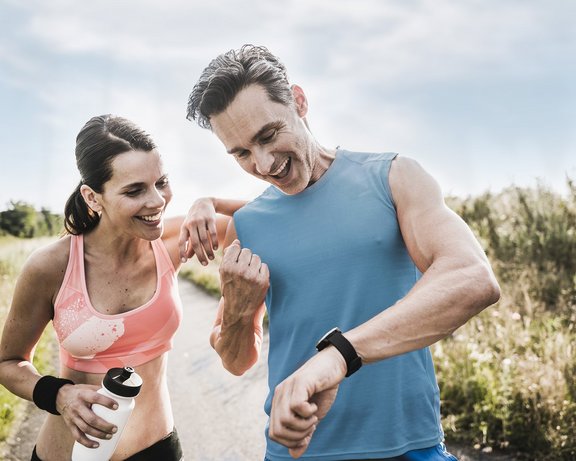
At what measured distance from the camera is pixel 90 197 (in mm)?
2707

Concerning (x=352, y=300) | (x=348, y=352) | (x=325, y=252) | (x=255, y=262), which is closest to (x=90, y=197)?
(x=255, y=262)

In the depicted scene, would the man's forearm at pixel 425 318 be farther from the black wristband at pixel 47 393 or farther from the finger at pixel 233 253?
the black wristband at pixel 47 393

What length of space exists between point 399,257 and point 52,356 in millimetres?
8197

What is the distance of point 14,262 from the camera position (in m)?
17.0

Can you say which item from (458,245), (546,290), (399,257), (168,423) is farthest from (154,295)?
(546,290)

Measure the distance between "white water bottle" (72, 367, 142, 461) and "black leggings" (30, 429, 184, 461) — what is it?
0.54 meters

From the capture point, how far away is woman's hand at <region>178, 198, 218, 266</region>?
238 centimetres

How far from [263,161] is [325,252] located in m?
0.39

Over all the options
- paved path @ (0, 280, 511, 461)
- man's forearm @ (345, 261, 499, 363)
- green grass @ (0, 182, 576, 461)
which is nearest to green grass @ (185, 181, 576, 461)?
green grass @ (0, 182, 576, 461)

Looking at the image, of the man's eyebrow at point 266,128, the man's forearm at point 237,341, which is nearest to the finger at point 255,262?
the man's forearm at point 237,341

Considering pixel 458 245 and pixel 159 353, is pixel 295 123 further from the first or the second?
pixel 159 353

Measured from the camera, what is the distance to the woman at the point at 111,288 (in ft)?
8.11

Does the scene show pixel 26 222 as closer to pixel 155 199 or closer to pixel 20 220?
pixel 20 220

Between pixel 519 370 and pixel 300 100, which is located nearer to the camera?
pixel 300 100
